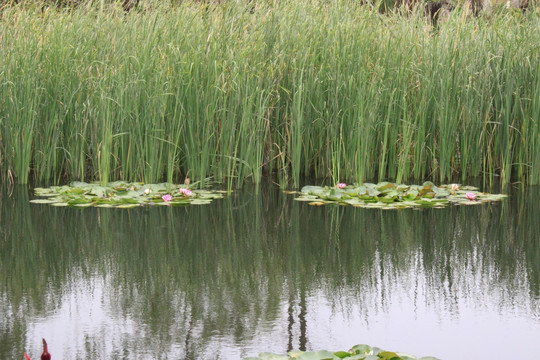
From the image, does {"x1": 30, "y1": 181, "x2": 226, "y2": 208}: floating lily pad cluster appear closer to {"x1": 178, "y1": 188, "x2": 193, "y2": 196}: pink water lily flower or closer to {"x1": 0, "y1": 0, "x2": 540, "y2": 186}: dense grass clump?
{"x1": 178, "y1": 188, "x2": 193, "y2": 196}: pink water lily flower

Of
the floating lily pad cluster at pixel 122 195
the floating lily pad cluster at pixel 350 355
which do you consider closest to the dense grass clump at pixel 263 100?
the floating lily pad cluster at pixel 122 195

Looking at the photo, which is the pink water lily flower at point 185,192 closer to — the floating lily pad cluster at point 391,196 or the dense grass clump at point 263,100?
the dense grass clump at point 263,100

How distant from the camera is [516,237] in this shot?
495cm

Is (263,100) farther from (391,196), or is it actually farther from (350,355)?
(350,355)

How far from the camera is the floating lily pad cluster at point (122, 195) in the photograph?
5.75 meters

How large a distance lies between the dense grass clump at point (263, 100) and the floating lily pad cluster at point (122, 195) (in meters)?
0.23

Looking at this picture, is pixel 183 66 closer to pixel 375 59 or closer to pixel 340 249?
pixel 375 59

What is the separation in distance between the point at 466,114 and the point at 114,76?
3.01m

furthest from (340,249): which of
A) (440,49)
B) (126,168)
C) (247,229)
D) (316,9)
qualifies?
(316,9)

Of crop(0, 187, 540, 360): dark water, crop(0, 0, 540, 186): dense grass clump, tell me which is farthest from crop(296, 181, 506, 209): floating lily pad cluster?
crop(0, 0, 540, 186): dense grass clump

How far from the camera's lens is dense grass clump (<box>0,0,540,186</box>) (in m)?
6.47

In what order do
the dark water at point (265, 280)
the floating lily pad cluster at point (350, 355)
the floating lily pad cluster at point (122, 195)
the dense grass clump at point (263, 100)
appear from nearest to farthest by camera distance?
the floating lily pad cluster at point (350, 355) → the dark water at point (265, 280) → the floating lily pad cluster at point (122, 195) → the dense grass clump at point (263, 100)

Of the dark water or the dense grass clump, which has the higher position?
the dense grass clump

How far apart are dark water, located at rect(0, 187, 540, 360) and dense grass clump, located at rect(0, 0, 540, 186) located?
86 centimetres
